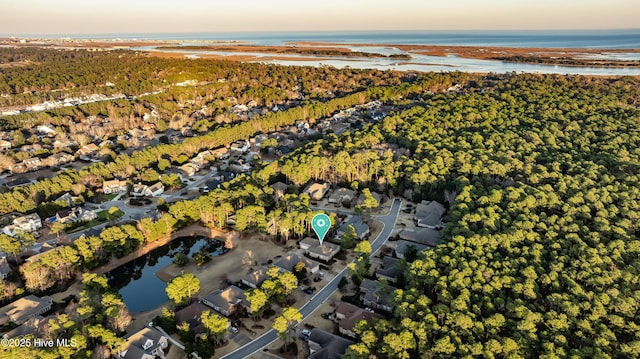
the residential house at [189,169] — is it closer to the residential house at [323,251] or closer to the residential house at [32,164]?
the residential house at [32,164]

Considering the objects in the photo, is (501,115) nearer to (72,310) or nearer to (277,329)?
(277,329)

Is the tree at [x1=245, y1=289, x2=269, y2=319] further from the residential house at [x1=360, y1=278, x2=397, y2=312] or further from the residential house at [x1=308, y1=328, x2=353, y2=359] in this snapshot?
the residential house at [x1=360, y1=278, x2=397, y2=312]

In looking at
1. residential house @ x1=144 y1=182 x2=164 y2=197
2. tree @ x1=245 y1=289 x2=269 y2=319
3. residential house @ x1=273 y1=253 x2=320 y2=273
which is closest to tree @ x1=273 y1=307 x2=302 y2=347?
tree @ x1=245 y1=289 x2=269 y2=319

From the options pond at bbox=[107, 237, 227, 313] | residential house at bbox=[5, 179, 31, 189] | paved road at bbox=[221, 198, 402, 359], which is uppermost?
residential house at bbox=[5, 179, 31, 189]

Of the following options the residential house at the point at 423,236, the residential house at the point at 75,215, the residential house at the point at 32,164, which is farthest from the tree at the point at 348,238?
the residential house at the point at 32,164

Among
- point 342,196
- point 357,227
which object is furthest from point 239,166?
point 357,227

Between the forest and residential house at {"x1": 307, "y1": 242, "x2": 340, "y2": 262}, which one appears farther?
residential house at {"x1": 307, "y1": 242, "x2": 340, "y2": 262}

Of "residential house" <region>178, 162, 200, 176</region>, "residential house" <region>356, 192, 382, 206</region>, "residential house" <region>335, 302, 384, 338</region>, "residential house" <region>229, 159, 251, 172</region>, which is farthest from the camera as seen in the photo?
"residential house" <region>229, 159, 251, 172</region>
